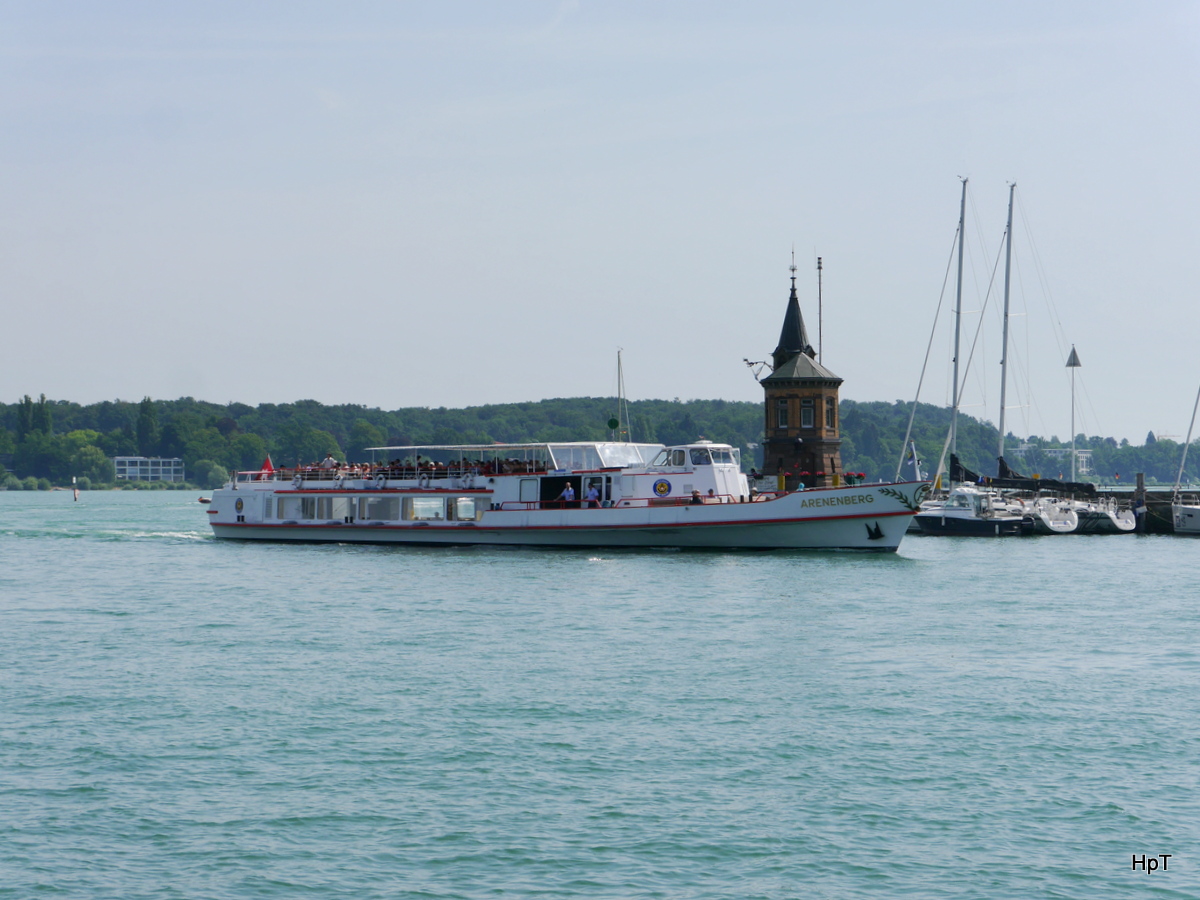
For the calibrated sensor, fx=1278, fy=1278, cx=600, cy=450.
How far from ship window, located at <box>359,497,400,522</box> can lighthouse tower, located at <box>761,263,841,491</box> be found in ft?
119

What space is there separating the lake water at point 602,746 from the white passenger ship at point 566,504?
1169 centimetres

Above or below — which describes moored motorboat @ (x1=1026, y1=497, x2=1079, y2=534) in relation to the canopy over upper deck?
below

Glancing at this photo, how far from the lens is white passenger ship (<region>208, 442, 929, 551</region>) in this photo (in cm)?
5481

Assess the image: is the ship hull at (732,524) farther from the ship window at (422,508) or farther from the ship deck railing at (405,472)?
the ship deck railing at (405,472)

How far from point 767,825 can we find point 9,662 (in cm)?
2076

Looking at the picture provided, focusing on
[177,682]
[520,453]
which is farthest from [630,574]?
[177,682]

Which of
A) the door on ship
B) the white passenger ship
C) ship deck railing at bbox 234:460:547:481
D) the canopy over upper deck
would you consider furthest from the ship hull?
the canopy over upper deck

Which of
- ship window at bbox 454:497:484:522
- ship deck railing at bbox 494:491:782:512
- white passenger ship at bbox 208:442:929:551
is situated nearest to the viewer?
white passenger ship at bbox 208:442:929:551

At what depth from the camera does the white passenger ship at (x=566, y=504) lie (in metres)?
54.8

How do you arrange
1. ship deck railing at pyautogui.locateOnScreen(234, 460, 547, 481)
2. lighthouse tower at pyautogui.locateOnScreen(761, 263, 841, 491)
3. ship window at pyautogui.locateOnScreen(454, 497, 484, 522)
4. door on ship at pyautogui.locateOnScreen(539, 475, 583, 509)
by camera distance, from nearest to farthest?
door on ship at pyautogui.locateOnScreen(539, 475, 583, 509), ship deck railing at pyautogui.locateOnScreen(234, 460, 547, 481), ship window at pyautogui.locateOnScreen(454, 497, 484, 522), lighthouse tower at pyautogui.locateOnScreen(761, 263, 841, 491)

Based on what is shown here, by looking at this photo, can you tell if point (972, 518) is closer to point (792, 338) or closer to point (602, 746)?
point (792, 338)

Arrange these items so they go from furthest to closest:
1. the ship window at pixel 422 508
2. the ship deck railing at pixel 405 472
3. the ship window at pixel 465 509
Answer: the ship window at pixel 422 508
the ship window at pixel 465 509
the ship deck railing at pixel 405 472

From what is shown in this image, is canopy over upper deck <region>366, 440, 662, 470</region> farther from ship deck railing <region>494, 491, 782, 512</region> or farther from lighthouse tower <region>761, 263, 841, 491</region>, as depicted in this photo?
lighthouse tower <region>761, 263, 841, 491</region>

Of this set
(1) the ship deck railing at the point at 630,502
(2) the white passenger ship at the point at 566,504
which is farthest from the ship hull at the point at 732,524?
(1) the ship deck railing at the point at 630,502
